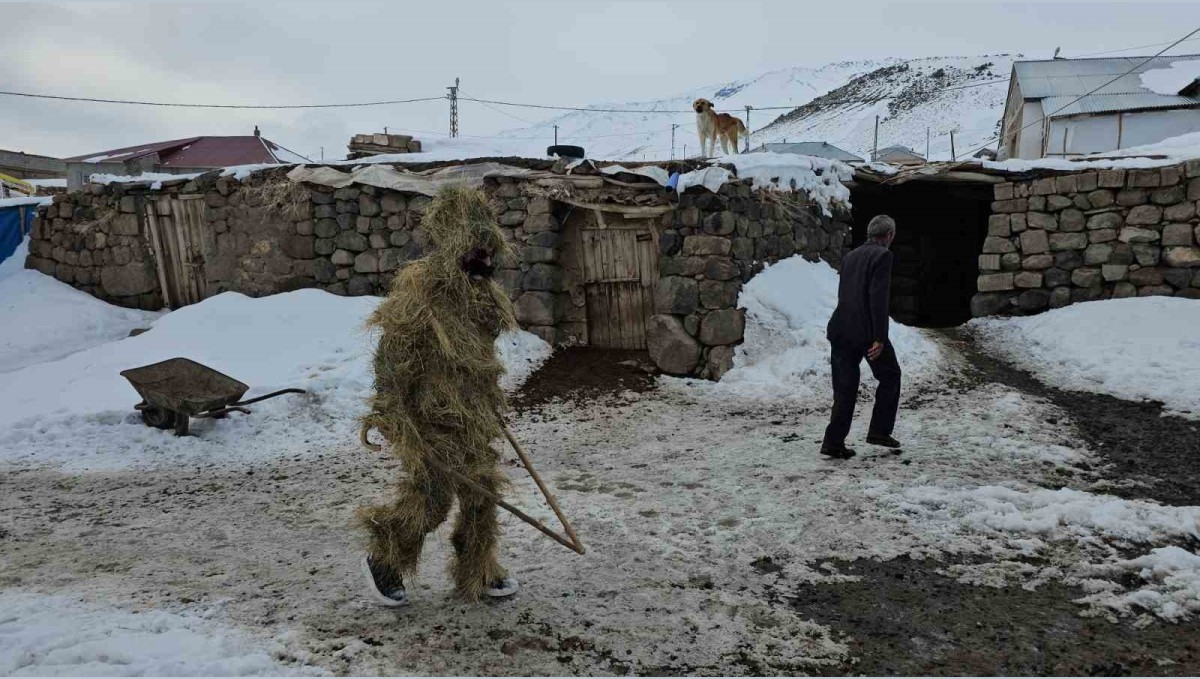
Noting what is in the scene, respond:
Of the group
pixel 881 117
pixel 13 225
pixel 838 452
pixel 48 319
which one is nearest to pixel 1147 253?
pixel 838 452

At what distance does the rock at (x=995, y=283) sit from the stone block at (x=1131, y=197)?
1.49 m

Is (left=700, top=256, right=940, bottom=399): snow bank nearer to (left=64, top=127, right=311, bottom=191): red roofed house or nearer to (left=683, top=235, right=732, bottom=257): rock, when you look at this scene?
(left=683, top=235, right=732, bottom=257): rock

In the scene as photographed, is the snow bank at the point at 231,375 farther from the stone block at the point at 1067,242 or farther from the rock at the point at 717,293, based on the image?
the stone block at the point at 1067,242

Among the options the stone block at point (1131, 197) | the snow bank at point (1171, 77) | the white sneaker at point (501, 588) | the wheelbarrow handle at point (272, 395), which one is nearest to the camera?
the white sneaker at point (501, 588)

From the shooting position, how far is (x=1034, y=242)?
9664 mm

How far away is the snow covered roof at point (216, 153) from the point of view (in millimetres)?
17922

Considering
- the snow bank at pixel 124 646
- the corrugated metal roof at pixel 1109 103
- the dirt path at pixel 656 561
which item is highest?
the corrugated metal roof at pixel 1109 103

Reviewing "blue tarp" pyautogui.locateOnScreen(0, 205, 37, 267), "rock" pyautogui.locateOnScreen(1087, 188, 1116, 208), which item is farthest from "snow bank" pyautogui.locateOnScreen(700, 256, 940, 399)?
"blue tarp" pyautogui.locateOnScreen(0, 205, 37, 267)

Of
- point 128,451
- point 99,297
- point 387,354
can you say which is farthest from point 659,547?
point 99,297

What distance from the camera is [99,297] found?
1091 centimetres

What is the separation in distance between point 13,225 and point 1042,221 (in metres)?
14.8

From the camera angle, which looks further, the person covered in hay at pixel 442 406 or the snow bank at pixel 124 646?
the person covered in hay at pixel 442 406

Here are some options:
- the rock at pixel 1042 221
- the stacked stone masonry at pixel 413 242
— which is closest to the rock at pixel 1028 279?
the rock at pixel 1042 221

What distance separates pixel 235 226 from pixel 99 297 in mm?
2908
